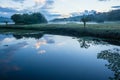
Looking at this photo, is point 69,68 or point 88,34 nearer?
point 69,68

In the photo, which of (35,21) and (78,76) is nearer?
(78,76)

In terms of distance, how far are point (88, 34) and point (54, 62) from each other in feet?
140

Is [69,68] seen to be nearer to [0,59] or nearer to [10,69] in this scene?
[10,69]

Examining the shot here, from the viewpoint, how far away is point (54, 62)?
29.3m

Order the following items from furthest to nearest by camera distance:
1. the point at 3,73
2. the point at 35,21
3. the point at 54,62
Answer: the point at 35,21 < the point at 54,62 < the point at 3,73

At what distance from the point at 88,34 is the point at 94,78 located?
164 feet

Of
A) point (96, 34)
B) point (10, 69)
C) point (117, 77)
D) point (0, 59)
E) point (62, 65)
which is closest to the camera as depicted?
point (117, 77)

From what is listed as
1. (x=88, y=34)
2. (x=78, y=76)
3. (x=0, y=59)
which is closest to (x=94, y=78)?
(x=78, y=76)

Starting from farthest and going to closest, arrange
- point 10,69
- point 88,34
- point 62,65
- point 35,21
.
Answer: point 35,21, point 88,34, point 62,65, point 10,69

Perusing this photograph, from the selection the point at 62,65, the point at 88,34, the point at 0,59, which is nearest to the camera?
the point at 62,65

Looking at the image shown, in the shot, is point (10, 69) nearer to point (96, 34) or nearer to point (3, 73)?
point (3, 73)

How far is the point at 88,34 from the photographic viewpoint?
70.1m

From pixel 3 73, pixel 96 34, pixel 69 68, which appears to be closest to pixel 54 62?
pixel 69 68

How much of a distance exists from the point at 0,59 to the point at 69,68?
41.2 ft
